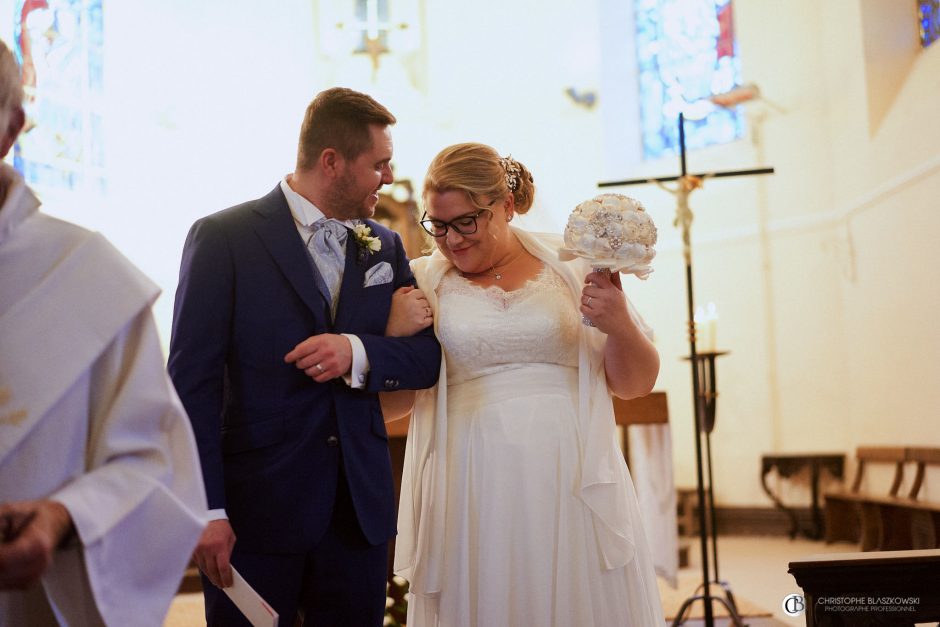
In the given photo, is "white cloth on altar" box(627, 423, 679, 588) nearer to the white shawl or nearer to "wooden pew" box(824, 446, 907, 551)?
the white shawl

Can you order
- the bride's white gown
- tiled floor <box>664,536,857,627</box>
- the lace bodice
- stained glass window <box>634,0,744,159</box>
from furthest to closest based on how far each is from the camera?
stained glass window <box>634,0,744,159</box> < tiled floor <box>664,536,857,627</box> < the lace bodice < the bride's white gown

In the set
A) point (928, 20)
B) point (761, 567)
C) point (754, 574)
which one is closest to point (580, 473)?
point (754, 574)

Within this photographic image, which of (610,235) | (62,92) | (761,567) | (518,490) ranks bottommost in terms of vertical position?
(761,567)

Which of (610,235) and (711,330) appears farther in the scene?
(711,330)

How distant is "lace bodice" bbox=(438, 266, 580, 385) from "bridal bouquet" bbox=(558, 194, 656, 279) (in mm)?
262

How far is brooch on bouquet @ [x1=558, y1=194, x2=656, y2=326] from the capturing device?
8.68 ft

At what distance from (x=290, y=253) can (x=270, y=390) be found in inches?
13.9

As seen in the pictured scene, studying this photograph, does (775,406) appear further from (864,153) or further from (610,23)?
(610,23)

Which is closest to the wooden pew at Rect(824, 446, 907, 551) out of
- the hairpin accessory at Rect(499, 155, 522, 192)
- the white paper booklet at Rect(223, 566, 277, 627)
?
the hairpin accessory at Rect(499, 155, 522, 192)

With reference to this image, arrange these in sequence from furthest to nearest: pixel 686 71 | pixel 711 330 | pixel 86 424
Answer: pixel 686 71
pixel 711 330
pixel 86 424

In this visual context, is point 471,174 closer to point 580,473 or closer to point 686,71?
point 580,473

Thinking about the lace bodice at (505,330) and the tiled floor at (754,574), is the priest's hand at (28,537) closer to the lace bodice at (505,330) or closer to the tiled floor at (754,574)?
the lace bodice at (505,330)

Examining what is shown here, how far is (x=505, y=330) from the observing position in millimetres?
2881

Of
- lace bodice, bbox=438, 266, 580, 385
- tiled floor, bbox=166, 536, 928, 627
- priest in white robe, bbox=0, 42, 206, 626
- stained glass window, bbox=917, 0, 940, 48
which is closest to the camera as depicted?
priest in white robe, bbox=0, 42, 206, 626
